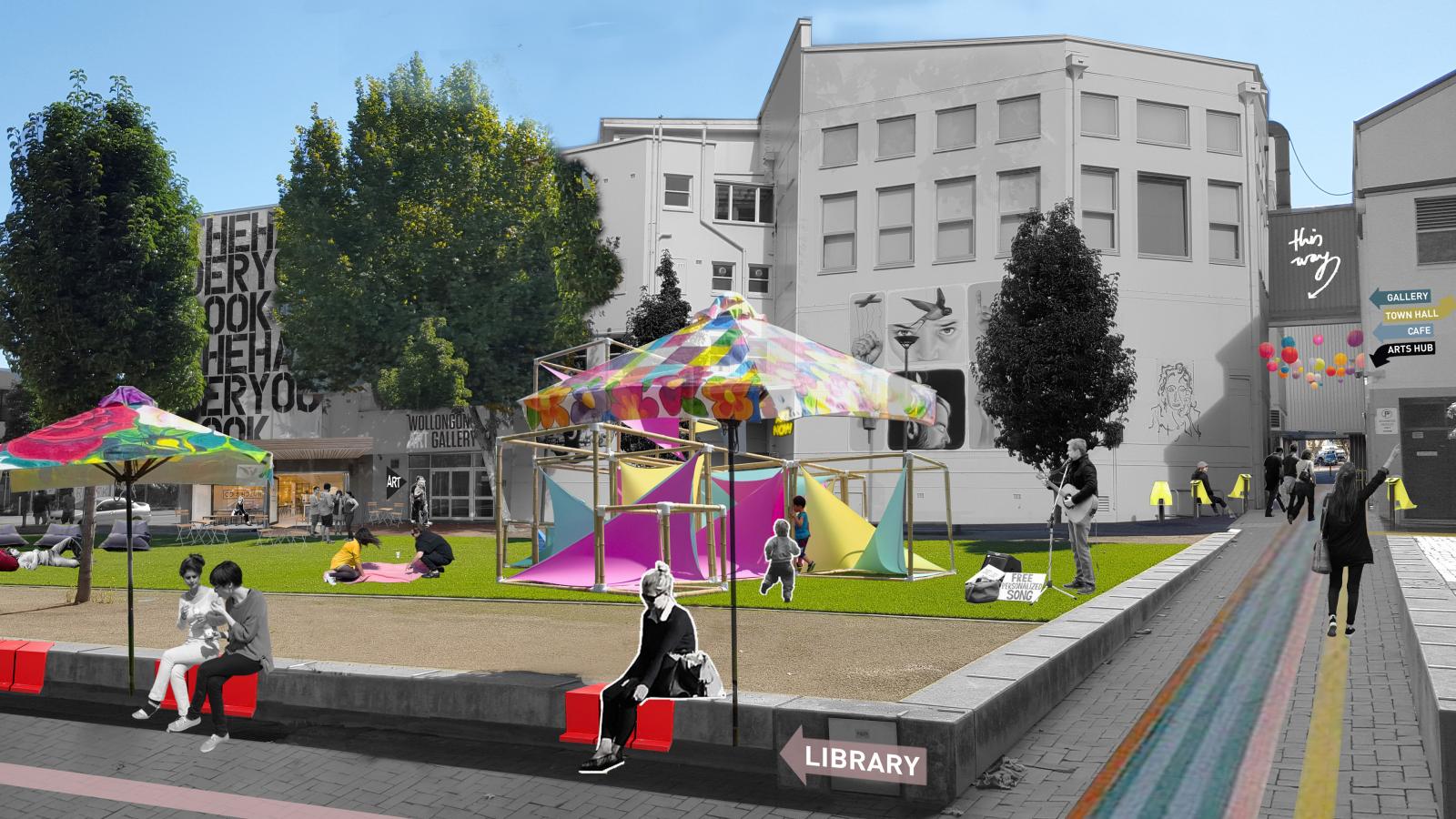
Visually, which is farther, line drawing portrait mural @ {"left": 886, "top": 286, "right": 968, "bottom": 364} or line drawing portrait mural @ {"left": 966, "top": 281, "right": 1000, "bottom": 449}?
line drawing portrait mural @ {"left": 886, "top": 286, "right": 968, "bottom": 364}

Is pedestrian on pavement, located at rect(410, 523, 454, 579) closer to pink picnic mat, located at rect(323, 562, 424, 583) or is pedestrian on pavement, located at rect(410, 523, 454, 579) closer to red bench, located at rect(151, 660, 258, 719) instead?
pink picnic mat, located at rect(323, 562, 424, 583)

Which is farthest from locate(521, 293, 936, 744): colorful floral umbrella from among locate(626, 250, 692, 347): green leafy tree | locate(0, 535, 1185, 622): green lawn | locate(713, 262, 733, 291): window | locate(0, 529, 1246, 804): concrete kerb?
locate(713, 262, 733, 291): window

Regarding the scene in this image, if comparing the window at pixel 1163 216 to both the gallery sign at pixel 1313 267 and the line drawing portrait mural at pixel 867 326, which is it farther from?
the gallery sign at pixel 1313 267

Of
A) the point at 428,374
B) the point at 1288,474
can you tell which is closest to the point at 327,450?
the point at 428,374

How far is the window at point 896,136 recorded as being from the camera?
36531 millimetres

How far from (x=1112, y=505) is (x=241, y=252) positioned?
128 feet

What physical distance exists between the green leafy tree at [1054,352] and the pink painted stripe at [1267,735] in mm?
12878

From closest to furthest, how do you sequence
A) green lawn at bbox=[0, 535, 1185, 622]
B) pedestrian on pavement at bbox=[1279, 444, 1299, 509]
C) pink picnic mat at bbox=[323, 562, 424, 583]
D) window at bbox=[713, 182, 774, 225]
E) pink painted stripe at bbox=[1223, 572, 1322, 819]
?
pink painted stripe at bbox=[1223, 572, 1322, 819] → green lawn at bbox=[0, 535, 1185, 622] → pink picnic mat at bbox=[323, 562, 424, 583] → pedestrian on pavement at bbox=[1279, 444, 1299, 509] → window at bbox=[713, 182, 774, 225]

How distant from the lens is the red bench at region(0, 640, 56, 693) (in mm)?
9969

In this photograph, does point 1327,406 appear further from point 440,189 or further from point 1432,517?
point 440,189

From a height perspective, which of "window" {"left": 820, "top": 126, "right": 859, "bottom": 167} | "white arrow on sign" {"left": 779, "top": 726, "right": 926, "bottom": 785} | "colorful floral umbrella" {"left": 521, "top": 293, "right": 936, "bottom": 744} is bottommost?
"white arrow on sign" {"left": 779, "top": 726, "right": 926, "bottom": 785}

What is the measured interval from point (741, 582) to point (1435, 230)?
72.5 feet

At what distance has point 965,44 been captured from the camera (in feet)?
117

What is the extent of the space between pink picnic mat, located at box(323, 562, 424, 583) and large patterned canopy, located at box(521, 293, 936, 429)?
10914mm
